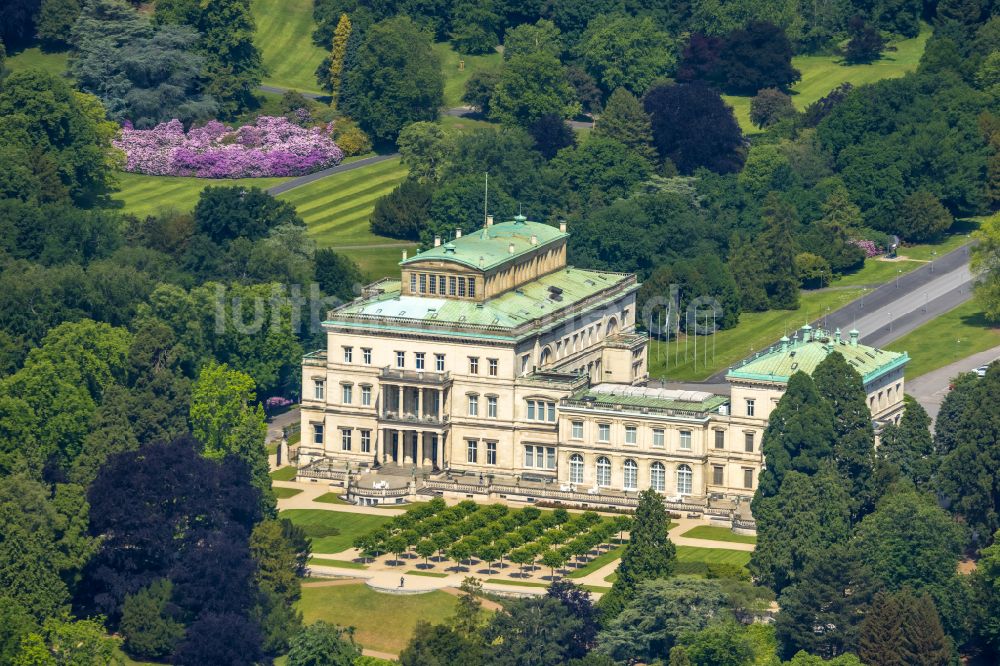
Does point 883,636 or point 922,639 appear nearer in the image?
point 922,639

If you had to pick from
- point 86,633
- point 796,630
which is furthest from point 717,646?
point 86,633

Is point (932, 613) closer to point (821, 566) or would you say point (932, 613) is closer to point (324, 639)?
point (821, 566)

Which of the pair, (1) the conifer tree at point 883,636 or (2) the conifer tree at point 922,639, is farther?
(1) the conifer tree at point 883,636

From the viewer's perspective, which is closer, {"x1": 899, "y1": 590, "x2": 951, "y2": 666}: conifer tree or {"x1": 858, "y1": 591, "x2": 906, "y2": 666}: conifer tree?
{"x1": 899, "y1": 590, "x2": 951, "y2": 666}: conifer tree

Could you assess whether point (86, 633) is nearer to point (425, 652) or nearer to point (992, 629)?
point (425, 652)
